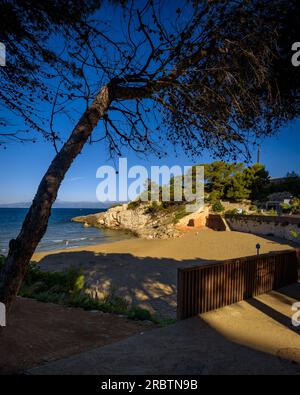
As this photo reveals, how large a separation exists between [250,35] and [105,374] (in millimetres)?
5013

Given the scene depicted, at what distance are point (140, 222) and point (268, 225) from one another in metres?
25.6

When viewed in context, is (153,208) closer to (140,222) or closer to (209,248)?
(140,222)

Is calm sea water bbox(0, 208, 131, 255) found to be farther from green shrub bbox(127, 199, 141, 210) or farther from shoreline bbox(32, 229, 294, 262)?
shoreline bbox(32, 229, 294, 262)

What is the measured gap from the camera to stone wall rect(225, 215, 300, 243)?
21955 millimetres

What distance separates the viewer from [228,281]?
21.4ft

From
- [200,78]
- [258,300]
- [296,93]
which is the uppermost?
[296,93]

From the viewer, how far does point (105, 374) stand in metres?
3.39

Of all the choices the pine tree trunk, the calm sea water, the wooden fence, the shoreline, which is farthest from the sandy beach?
the calm sea water

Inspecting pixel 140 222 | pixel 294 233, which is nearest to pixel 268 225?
pixel 294 233

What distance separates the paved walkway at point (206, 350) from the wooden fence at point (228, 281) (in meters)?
0.32

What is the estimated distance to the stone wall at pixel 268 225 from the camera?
Result: 864 inches
